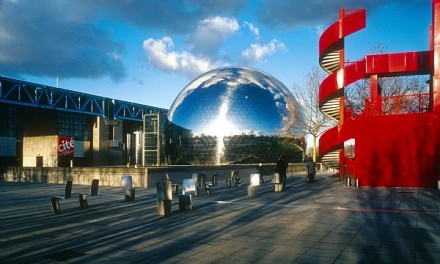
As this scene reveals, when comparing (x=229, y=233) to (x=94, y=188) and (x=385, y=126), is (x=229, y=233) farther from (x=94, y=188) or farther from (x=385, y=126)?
(x=385, y=126)

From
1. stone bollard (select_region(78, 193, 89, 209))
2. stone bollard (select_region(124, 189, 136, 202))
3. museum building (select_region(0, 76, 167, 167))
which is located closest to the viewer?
stone bollard (select_region(78, 193, 89, 209))

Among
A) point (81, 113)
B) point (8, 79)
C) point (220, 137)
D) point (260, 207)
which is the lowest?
point (260, 207)

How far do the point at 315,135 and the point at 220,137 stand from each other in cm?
1225

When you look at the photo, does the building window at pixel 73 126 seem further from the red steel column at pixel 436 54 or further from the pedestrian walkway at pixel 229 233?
the red steel column at pixel 436 54

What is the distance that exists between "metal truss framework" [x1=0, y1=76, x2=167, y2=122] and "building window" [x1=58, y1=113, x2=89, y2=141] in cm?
146

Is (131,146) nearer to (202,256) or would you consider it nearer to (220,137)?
(220,137)

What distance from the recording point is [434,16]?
20156 millimetres

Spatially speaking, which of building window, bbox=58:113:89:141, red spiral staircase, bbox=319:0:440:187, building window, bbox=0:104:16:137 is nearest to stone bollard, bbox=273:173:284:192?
red spiral staircase, bbox=319:0:440:187

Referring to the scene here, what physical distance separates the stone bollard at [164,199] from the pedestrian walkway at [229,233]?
266 mm

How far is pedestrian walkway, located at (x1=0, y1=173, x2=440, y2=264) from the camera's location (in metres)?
6.64

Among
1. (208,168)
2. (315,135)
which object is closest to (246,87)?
(315,135)

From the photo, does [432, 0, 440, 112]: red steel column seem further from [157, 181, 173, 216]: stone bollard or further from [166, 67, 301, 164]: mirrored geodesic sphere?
[166, 67, 301, 164]: mirrored geodesic sphere

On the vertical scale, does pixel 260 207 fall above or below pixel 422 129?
below

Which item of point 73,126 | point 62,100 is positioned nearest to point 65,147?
point 73,126
